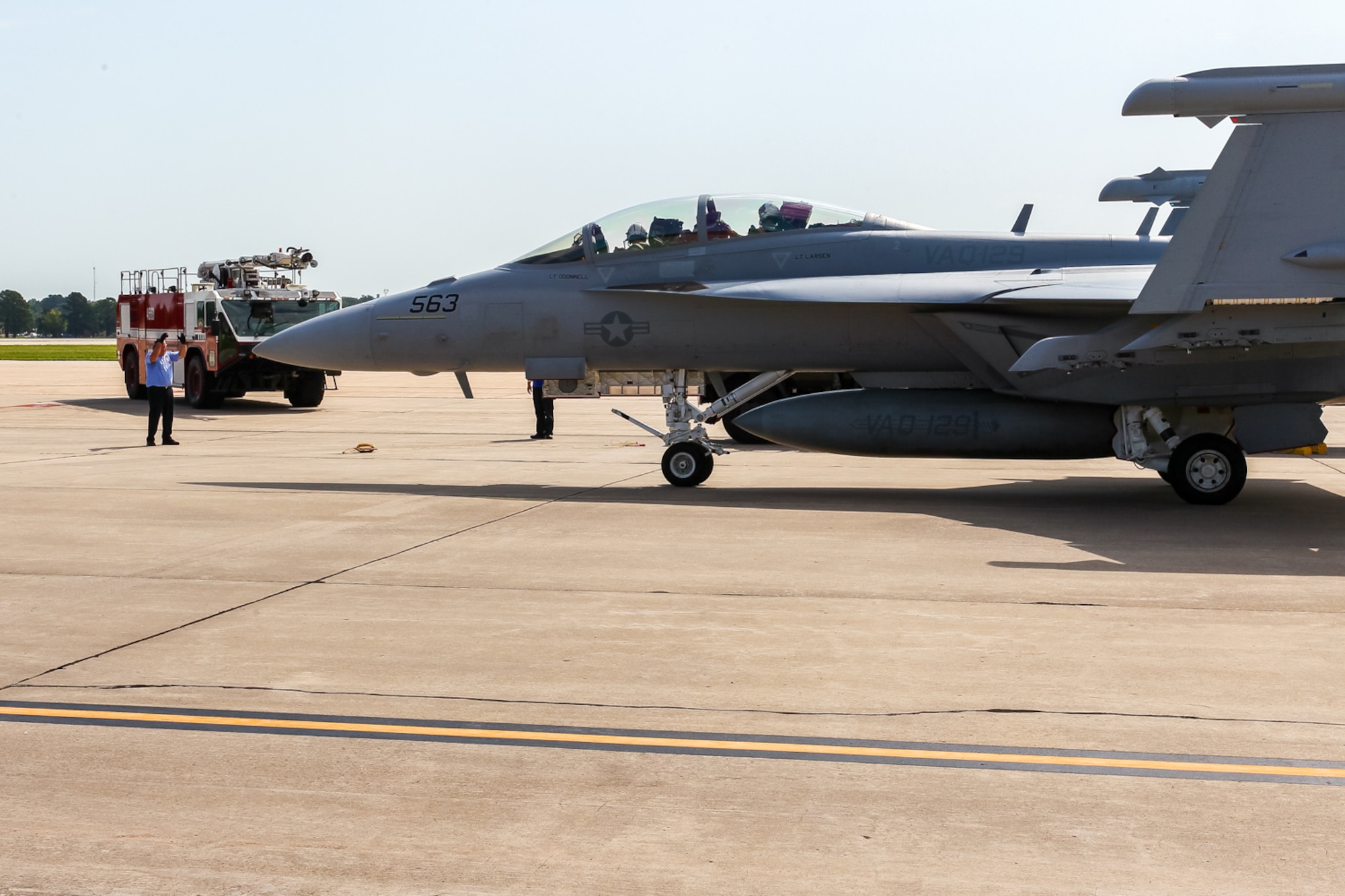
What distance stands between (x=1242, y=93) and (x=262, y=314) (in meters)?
22.7

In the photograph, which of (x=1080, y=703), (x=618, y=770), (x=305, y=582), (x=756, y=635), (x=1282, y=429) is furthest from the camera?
(x=1282, y=429)

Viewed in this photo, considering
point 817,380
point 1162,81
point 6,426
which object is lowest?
point 6,426

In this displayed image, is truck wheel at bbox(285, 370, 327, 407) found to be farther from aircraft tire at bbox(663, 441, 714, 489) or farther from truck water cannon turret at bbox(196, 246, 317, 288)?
aircraft tire at bbox(663, 441, 714, 489)

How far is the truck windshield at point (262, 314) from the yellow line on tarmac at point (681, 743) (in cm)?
2376

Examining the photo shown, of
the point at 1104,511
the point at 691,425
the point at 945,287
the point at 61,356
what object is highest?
the point at 945,287

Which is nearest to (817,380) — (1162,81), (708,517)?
(708,517)

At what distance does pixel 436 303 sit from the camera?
47.2 feet

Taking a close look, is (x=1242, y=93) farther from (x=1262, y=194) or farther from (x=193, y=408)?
(x=193, y=408)

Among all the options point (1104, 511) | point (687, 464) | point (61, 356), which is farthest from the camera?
point (61, 356)

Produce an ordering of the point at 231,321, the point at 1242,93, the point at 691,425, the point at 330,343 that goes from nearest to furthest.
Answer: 1. the point at 1242,93
2. the point at 691,425
3. the point at 330,343
4. the point at 231,321

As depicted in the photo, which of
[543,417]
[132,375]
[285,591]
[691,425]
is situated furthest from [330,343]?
[132,375]

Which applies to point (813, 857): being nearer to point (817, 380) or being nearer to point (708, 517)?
point (708, 517)

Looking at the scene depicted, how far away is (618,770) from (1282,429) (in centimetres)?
1024

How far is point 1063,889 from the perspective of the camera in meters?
3.73
